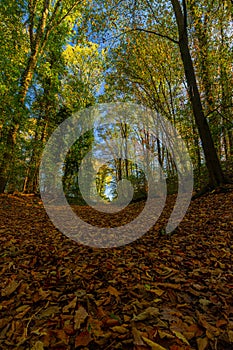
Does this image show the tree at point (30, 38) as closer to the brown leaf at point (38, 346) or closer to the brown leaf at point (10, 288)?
the brown leaf at point (10, 288)

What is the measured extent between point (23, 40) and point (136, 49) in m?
5.42

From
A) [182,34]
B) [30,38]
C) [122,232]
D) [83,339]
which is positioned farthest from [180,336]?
[30,38]

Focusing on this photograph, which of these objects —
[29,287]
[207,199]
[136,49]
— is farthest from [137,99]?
[29,287]

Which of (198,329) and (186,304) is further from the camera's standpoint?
(186,304)

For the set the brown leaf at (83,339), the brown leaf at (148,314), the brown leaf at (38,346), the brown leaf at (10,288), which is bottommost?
the brown leaf at (38,346)

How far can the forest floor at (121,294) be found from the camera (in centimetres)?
156

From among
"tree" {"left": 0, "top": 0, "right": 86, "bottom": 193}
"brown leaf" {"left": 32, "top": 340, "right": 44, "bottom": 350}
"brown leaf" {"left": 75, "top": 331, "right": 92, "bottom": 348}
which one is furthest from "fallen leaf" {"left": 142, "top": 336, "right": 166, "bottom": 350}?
"tree" {"left": 0, "top": 0, "right": 86, "bottom": 193}

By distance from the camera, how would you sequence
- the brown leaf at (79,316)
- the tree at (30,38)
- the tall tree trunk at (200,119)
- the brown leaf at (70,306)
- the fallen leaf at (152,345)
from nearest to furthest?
the fallen leaf at (152,345)
the brown leaf at (79,316)
the brown leaf at (70,306)
the tall tree trunk at (200,119)
the tree at (30,38)

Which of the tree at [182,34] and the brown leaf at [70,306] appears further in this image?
the tree at [182,34]

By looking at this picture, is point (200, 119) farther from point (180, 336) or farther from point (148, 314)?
point (180, 336)

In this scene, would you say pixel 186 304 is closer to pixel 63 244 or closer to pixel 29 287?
pixel 29 287

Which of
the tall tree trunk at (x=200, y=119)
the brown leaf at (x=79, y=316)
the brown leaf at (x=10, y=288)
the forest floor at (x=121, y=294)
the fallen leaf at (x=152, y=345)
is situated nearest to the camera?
the fallen leaf at (x=152, y=345)

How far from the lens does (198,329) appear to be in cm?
162

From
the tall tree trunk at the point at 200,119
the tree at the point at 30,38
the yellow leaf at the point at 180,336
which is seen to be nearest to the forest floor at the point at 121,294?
the yellow leaf at the point at 180,336
